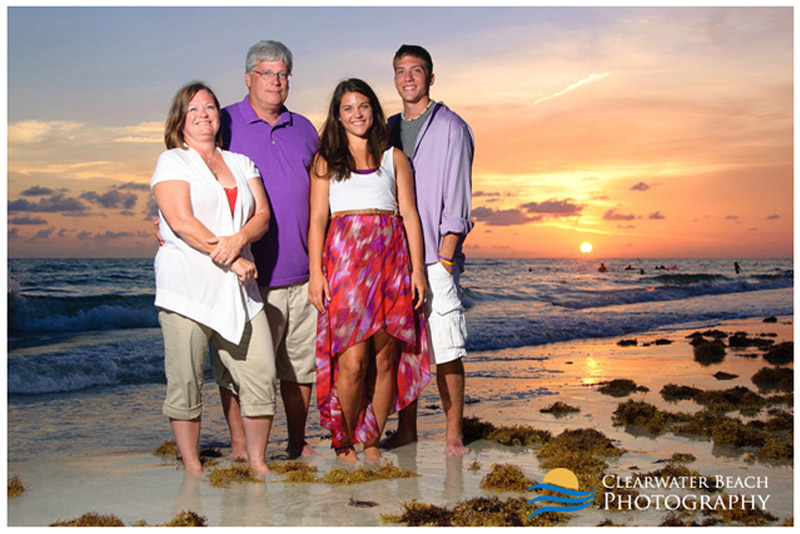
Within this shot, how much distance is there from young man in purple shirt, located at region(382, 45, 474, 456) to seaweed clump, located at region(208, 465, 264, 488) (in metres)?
1.34

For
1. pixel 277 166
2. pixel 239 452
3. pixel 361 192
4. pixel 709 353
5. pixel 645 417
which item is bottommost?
pixel 709 353

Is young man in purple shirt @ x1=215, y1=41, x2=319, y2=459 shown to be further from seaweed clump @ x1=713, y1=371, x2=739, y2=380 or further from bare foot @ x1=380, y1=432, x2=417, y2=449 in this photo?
seaweed clump @ x1=713, y1=371, x2=739, y2=380

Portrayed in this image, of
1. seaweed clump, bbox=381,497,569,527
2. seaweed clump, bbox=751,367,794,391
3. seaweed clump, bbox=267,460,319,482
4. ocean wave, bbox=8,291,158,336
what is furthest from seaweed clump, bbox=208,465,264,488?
ocean wave, bbox=8,291,158,336

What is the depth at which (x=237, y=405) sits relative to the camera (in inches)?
192

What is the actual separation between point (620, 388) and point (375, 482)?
4203mm

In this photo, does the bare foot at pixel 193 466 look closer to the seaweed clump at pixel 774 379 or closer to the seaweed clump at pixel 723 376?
the seaweed clump at pixel 774 379

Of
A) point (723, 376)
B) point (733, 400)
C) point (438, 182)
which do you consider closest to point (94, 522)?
point (438, 182)

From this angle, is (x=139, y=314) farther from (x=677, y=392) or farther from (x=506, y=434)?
(x=506, y=434)

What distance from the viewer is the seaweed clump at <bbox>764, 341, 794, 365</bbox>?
387 inches

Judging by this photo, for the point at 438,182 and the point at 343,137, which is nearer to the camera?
the point at 343,137

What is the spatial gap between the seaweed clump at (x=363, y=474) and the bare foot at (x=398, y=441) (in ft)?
2.29

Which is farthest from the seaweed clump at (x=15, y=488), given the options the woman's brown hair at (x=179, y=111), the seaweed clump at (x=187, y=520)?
the woman's brown hair at (x=179, y=111)

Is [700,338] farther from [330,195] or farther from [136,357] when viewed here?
[330,195]

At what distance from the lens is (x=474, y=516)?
3.76 meters
